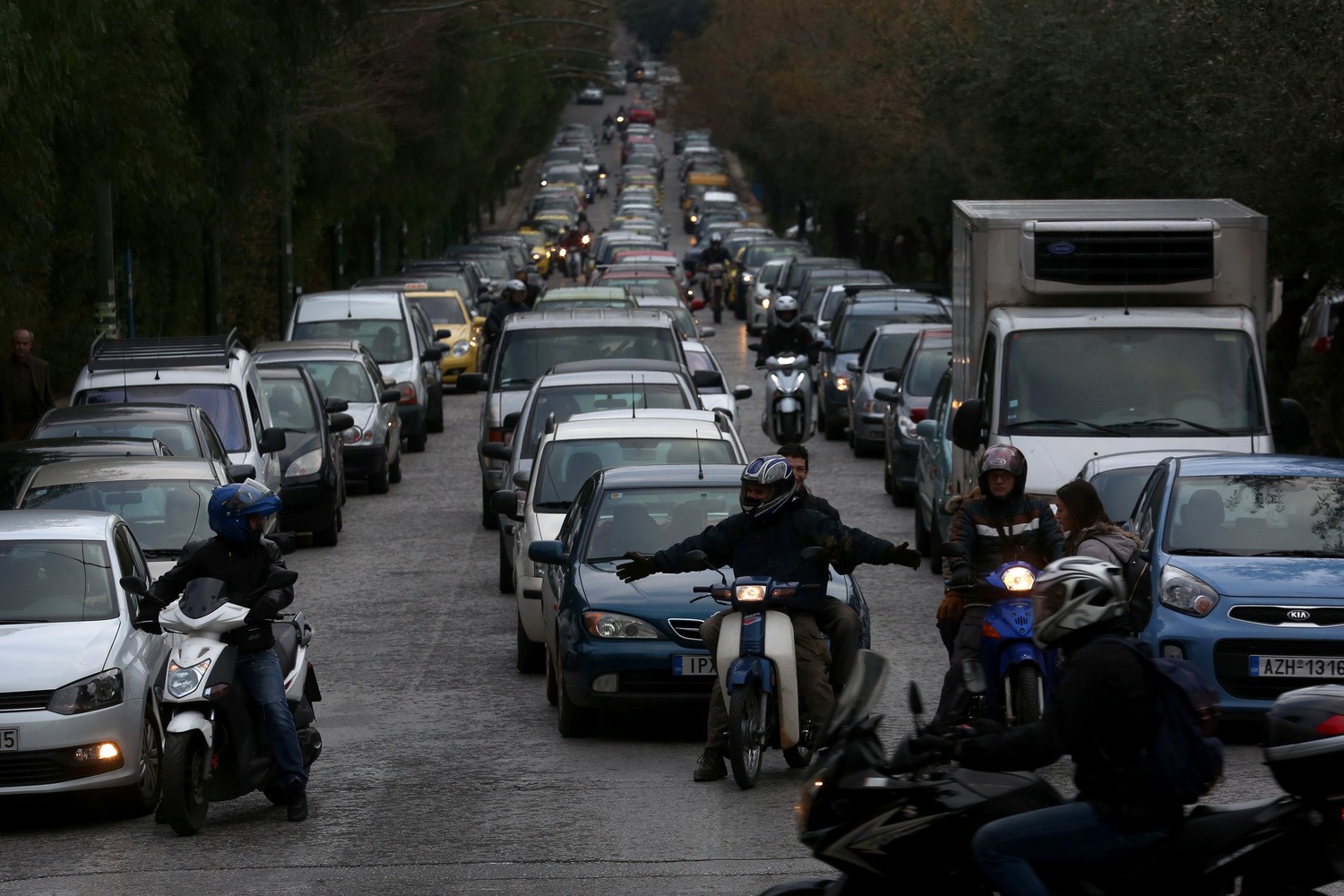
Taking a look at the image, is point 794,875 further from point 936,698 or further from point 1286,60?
point 1286,60

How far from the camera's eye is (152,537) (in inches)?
584

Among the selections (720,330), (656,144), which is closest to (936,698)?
(720,330)

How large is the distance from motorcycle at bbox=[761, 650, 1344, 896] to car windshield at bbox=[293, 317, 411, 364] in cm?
2366

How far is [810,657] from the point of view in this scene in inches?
409

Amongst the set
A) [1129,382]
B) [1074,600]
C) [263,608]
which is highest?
[1074,600]

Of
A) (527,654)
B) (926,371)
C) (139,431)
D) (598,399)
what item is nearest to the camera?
(527,654)

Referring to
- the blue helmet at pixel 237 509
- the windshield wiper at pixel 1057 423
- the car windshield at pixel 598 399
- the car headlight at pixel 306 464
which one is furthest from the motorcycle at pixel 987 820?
the car headlight at pixel 306 464

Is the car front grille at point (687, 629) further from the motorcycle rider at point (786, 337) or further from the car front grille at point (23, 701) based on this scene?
the motorcycle rider at point (786, 337)

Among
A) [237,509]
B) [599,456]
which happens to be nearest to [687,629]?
[237,509]

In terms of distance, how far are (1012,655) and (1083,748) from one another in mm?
4650

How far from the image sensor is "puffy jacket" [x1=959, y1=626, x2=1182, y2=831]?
5758 millimetres

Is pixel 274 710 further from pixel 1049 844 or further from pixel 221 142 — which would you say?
pixel 221 142

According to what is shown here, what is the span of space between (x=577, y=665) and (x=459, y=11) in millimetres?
43600

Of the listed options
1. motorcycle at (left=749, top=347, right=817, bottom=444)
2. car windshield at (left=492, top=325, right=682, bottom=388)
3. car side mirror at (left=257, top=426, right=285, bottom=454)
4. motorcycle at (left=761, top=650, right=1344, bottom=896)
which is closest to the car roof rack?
car side mirror at (left=257, top=426, right=285, bottom=454)
